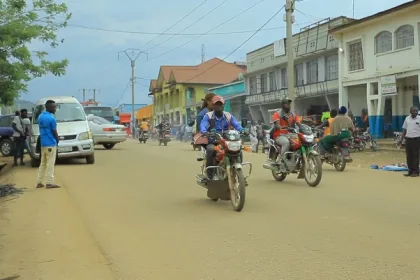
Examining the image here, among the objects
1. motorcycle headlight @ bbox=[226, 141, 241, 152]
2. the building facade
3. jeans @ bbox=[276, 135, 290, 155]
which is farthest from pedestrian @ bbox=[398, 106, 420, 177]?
the building facade

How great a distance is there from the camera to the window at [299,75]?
34688mm

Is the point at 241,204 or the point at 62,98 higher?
the point at 62,98

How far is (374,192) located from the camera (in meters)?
10.1

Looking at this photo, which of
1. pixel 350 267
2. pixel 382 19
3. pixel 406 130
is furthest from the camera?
pixel 382 19

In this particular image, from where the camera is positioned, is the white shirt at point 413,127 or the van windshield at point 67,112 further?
the van windshield at point 67,112

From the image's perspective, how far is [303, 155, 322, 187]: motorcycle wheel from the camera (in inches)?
414

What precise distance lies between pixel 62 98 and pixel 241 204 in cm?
1160

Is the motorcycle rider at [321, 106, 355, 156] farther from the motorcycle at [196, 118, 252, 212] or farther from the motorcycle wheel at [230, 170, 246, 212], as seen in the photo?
the motorcycle wheel at [230, 170, 246, 212]

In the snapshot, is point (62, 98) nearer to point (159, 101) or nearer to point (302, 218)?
point (302, 218)

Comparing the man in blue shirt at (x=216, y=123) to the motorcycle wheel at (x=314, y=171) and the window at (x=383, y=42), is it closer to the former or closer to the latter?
the motorcycle wheel at (x=314, y=171)

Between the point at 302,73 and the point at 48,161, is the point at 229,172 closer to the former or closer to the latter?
the point at 48,161

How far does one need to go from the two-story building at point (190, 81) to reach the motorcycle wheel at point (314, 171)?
1890 inches

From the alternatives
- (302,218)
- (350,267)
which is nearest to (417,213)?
(302,218)

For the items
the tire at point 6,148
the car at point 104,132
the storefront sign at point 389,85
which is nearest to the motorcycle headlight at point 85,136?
the tire at point 6,148
